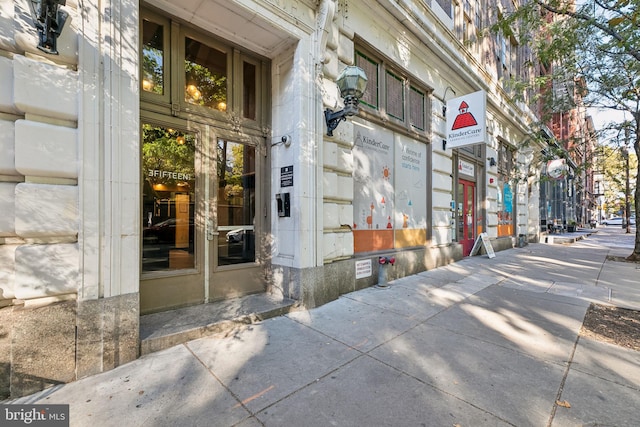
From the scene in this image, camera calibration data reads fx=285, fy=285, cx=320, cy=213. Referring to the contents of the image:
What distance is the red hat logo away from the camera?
796 cm

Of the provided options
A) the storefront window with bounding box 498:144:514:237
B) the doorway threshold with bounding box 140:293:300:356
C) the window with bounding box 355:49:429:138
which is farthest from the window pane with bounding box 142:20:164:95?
the storefront window with bounding box 498:144:514:237

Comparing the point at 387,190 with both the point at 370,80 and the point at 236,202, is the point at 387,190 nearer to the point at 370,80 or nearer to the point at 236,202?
the point at 370,80

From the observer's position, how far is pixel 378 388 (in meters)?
2.76

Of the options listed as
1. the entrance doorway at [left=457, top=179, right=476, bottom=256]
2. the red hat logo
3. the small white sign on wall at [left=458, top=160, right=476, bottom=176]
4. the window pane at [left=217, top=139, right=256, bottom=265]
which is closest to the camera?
the window pane at [left=217, top=139, right=256, bottom=265]

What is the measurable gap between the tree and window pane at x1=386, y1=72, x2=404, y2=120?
2440 mm

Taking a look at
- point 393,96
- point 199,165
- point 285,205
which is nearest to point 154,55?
point 199,165

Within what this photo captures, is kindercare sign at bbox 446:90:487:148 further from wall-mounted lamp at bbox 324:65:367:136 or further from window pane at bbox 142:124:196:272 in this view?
window pane at bbox 142:124:196:272

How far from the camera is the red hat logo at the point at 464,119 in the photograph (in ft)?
26.1

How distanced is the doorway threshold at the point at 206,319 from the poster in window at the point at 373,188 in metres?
2.42

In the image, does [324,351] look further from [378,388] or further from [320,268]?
[320,268]

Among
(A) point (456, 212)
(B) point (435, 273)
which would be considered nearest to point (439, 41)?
(A) point (456, 212)

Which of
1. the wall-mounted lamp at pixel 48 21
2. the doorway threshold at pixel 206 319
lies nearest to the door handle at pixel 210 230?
the doorway threshold at pixel 206 319

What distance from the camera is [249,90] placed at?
5406 millimetres

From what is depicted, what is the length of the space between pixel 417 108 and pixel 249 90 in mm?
5118
